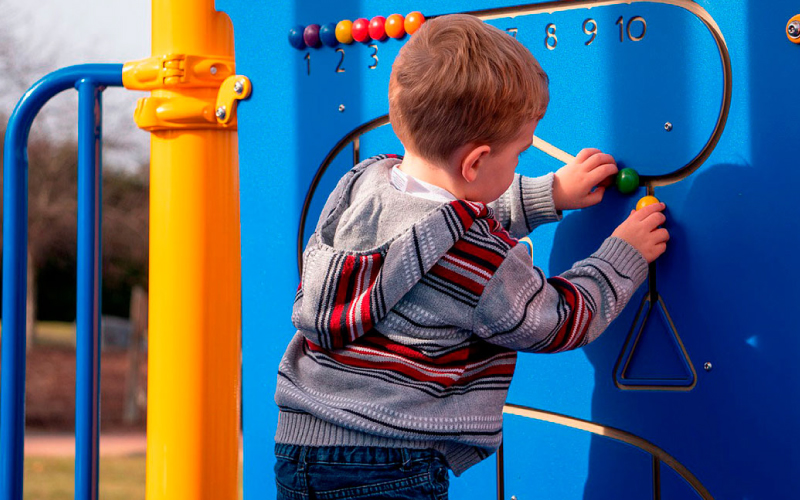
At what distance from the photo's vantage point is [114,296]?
12.5m

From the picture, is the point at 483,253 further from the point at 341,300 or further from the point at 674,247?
the point at 674,247

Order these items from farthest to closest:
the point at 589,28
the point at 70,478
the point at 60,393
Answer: the point at 60,393 → the point at 70,478 → the point at 589,28

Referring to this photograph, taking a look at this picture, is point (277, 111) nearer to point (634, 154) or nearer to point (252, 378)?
point (252, 378)

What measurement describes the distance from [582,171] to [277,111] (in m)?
0.62

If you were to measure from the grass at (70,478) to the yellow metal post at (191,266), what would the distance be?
596 centimetres

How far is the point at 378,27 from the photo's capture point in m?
1.54

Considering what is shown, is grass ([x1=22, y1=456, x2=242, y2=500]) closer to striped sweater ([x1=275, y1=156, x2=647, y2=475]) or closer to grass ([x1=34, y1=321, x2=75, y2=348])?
→ grass ([x1=34, y1=321, x2=75, y2=348])

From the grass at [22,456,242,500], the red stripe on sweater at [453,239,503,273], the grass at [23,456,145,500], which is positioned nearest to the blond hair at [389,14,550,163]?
the red stripe on sweater at [453,239,503,273]

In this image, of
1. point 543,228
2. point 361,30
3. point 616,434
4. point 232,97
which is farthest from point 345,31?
point 616,434

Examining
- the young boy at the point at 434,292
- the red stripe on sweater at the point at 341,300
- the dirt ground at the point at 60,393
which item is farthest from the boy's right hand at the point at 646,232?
the dirt ground at the point at 60,393

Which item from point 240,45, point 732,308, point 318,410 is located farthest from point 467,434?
point 240,45

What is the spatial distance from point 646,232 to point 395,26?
55cm

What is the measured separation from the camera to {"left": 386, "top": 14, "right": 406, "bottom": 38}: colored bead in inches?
59.7

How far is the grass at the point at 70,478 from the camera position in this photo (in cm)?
722
